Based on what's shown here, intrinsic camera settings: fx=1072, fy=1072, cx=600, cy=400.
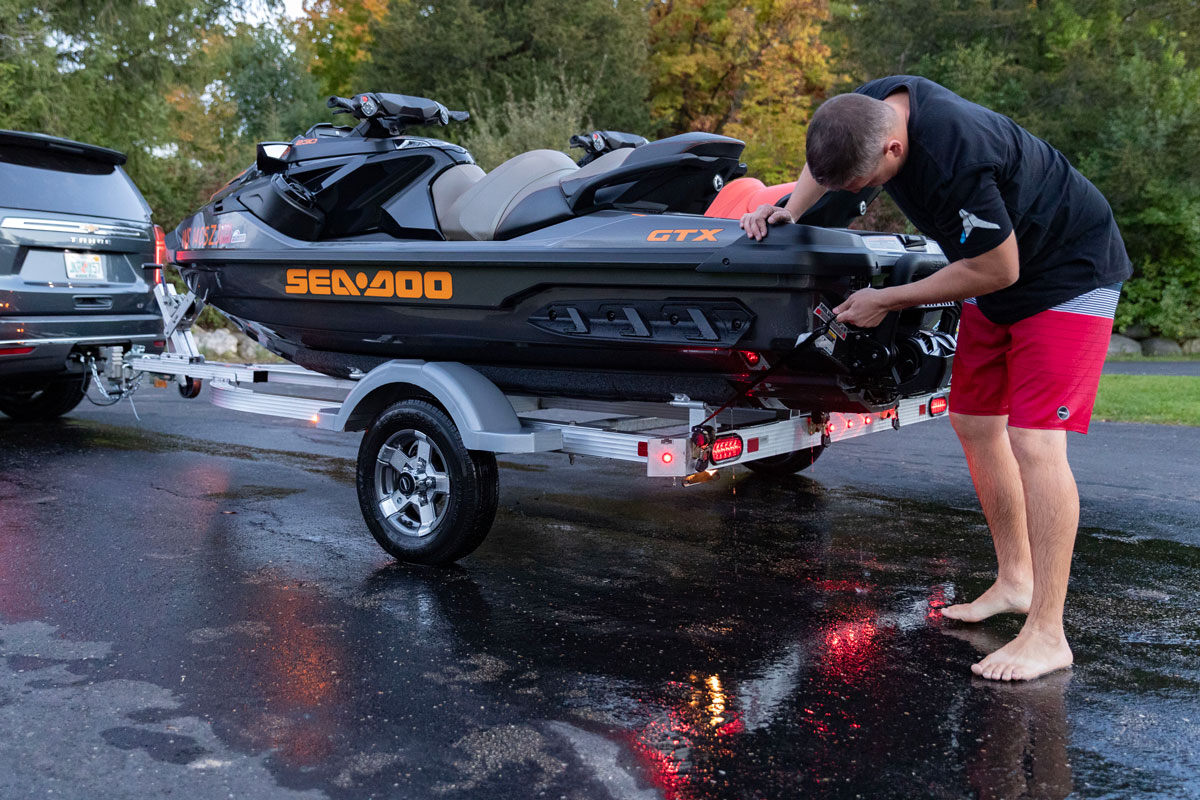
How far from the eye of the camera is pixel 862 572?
4.73m

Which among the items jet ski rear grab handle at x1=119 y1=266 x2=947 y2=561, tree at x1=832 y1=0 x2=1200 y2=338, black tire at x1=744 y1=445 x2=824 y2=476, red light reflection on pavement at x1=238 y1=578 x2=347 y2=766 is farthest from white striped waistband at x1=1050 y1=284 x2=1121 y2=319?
tree at x1=832 y1=0 x2=1200 y2=338

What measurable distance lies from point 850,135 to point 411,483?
2.49m

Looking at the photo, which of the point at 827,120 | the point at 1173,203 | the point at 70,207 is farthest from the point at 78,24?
the point at 1173,203

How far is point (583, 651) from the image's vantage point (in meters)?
3.72

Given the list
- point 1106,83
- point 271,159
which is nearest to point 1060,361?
point 271,159

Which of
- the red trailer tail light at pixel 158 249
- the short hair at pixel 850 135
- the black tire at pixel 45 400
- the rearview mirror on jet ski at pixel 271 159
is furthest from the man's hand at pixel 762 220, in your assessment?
the black tire at pixel 45 400

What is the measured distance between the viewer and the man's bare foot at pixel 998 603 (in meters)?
4.03

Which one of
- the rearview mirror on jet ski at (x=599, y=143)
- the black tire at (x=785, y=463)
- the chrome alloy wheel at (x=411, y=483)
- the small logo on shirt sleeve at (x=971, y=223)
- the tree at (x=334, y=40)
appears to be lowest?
the black tire at (x=785, y=463)

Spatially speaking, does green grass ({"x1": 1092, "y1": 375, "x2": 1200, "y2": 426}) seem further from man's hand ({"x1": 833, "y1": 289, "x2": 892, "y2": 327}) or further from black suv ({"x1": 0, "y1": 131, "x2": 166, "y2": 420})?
black suv ({"x1": 0, "y1": 131, "x2": 166, "y2": 420})

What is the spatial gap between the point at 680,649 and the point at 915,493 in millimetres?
3207

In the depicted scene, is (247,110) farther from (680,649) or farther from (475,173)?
(680,649)

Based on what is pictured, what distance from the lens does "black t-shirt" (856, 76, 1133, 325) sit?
3.28 meters

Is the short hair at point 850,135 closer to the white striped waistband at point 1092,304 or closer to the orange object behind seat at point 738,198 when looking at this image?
the white striped waistband at point 1092,304

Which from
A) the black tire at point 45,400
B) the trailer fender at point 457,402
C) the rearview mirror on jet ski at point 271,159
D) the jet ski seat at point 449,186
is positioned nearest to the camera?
the trailer fender at point 457,402
